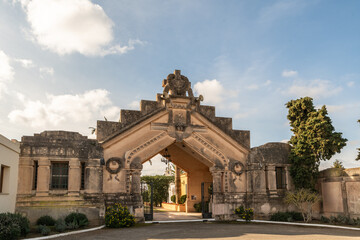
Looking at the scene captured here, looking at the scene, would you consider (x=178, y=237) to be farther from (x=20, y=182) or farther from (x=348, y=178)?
(x=348, y=178)

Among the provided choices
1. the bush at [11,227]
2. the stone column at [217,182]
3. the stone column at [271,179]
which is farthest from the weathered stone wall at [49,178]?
the stone column at [271,179]

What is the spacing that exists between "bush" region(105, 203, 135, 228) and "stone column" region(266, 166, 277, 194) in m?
9.97

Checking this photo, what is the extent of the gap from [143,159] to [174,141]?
2.48 meters

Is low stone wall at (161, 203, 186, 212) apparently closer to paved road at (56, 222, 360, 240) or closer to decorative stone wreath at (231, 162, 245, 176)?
decorative stone wreath at (231, 162, 245, 176)

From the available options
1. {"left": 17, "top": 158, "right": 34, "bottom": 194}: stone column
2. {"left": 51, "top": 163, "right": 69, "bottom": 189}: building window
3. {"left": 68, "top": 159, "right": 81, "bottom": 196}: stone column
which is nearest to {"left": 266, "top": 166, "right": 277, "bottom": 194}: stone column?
{"left": 68, "top": 159, "right": 81, "bottom": 196}: stone column

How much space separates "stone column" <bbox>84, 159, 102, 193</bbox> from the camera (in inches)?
756

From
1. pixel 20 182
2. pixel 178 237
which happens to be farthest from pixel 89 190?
pixel 178 237

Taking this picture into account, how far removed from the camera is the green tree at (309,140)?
70.4 ft

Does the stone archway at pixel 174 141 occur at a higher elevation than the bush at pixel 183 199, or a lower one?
higher

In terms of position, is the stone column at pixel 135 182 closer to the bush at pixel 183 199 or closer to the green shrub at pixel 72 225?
the green shrub at pixel 72 225

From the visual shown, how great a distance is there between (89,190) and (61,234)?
154 inches

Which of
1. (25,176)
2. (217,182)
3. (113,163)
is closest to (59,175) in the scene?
(25,176)

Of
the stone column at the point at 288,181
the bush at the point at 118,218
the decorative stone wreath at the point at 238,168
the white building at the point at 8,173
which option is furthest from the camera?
the stone column at the point at 288,181

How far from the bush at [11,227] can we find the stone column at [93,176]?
461 centimetres
